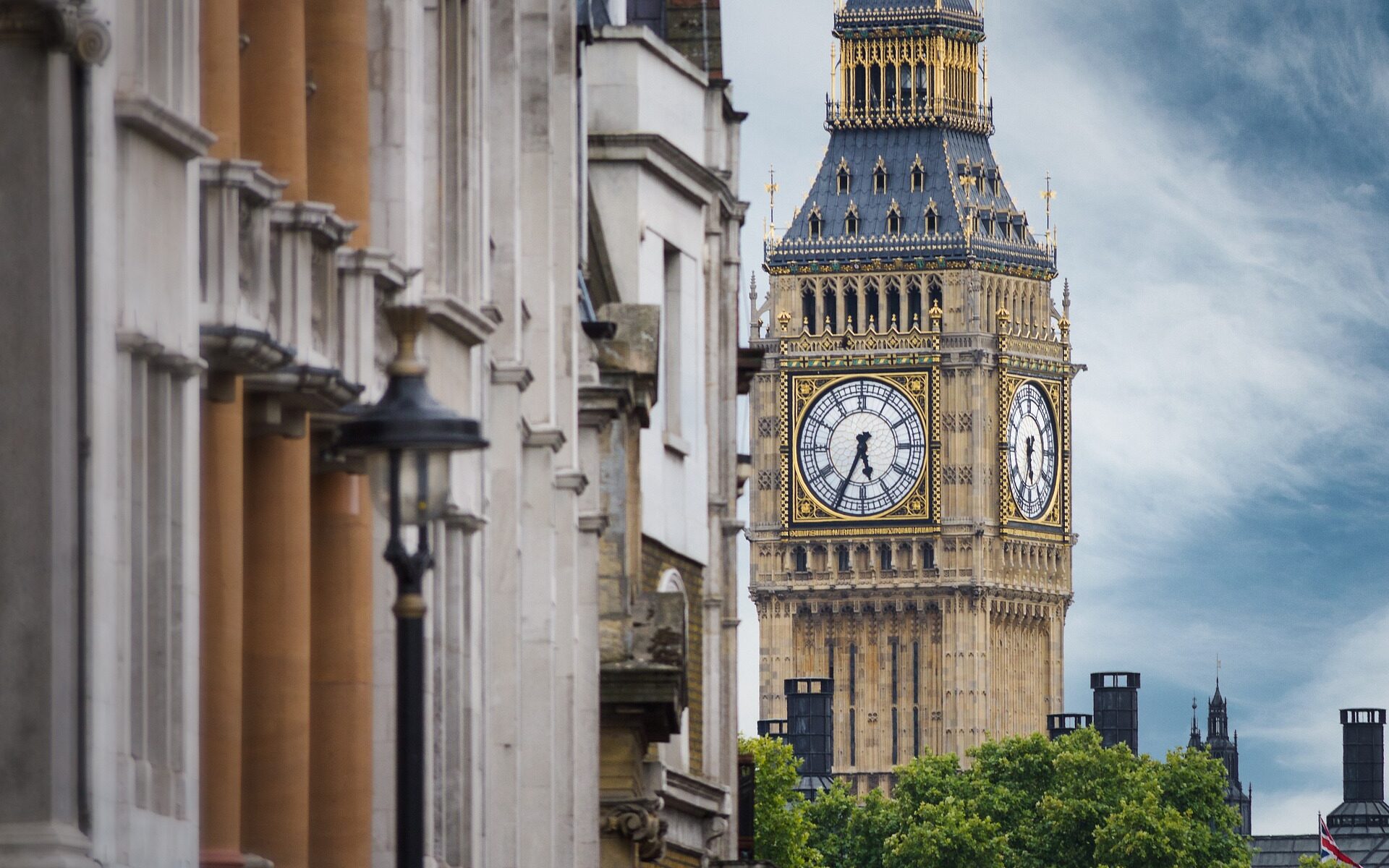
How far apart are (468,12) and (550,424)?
4.44 metres

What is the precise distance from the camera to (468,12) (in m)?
26.7

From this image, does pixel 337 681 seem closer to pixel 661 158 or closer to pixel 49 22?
pixel 49 22

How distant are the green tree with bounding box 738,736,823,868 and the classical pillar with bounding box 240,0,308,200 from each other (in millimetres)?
112752

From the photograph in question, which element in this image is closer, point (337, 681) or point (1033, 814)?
point (337, 681)

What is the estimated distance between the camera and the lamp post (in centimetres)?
1747

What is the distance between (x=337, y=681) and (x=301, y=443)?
168 centimetres

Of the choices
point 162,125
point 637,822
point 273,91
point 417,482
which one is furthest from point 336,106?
point 637,822

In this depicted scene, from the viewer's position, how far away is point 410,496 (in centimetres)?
1762

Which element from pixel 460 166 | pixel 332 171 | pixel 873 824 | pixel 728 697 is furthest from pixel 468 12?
pixel 873 824

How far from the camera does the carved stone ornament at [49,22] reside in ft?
54.5

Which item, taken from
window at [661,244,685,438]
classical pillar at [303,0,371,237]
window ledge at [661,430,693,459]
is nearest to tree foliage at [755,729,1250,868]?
window ledge at [661,430,693,459]

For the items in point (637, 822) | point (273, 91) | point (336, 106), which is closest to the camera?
point (273, 91)

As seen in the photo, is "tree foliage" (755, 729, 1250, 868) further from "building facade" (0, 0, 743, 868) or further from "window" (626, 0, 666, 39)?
"building facade" (0, 0, 743, 868)

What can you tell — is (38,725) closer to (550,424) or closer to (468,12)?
(468,12)
